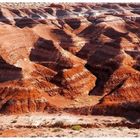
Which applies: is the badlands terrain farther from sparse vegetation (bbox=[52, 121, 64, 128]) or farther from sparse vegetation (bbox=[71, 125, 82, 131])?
sparse vegetation (bbox=[71, 125, 82, 131])

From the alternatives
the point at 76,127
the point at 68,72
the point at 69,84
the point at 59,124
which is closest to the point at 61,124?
the point at 59,124

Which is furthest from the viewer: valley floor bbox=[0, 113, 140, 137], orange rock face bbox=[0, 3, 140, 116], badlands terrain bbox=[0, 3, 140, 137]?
orange rock face bbox=[0, 3, 140, 116]

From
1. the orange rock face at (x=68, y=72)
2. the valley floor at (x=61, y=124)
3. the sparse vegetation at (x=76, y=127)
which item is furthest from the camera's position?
the orange rock face at (x=68, y=72)

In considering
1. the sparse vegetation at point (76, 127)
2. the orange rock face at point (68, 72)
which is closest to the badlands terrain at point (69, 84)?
the orange rock face at point (68, 72)

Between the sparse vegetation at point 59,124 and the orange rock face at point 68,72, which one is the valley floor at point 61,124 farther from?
the orange rock face at point 68,72

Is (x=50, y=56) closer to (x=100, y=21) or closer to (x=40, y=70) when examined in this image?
(x=40, y=70)

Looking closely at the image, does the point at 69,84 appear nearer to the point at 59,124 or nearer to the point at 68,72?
the point at 68,72

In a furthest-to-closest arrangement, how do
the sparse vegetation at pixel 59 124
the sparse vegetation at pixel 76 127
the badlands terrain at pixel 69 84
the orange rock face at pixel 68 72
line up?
the orange rock face at pixel 68 72, the badlands terrain at pixel 69 84, the sparse vegetation at pixel 59 124, the sparse vegetation at pixel 76 127

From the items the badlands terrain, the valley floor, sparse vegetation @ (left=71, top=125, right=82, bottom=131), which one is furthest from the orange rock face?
sparse vegetation @ (left=71, top=125, right=82, bottom=131)
